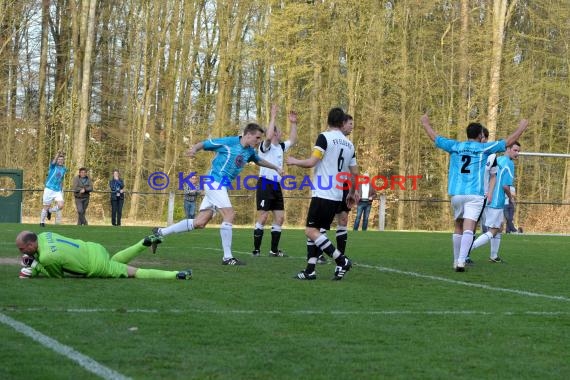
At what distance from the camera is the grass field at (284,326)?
18.3 feet

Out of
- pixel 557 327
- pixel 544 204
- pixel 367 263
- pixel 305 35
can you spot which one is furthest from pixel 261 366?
pixel 305 35

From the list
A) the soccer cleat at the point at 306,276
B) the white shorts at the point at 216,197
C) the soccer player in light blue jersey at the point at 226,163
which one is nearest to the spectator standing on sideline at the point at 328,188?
the soccer cleat at the point at 306,276

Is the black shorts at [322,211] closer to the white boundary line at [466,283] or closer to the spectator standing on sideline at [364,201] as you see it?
the white boundary line at [466,283]

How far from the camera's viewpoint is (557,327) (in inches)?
299

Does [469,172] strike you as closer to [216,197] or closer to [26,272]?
[216,197]

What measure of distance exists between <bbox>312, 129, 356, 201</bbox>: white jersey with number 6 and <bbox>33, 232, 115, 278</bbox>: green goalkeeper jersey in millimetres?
2421

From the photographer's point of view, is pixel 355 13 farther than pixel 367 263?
Yes

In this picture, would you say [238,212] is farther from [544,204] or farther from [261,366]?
[261,366]

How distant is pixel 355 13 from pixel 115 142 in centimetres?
1316

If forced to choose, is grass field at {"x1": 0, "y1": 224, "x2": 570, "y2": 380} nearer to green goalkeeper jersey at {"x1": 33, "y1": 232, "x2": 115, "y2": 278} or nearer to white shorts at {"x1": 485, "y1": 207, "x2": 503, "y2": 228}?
green goalkeeper jersey at {"x1": 33, "y1": 232, "x2": 115, "y2": 278}

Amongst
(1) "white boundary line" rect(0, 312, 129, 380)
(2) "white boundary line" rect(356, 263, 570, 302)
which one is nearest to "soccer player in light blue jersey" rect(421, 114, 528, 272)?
(2) "white boundary line" rect(356, 263, 570, 302)

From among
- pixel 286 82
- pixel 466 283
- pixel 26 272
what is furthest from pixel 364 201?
pixel 26 272

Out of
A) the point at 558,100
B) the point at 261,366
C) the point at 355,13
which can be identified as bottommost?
the point at 261,366

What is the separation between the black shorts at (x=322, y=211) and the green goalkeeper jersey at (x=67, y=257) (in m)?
2.26
